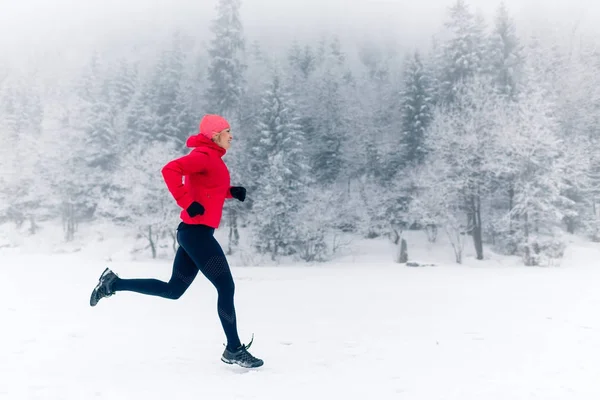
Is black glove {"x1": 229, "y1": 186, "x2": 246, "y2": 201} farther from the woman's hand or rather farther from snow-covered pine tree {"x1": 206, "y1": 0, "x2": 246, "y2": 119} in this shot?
snow-covered pine tree {"x1": 206, "y1": 0, "x2": 246, "y2": 119}

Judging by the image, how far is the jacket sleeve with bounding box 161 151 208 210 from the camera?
337cm

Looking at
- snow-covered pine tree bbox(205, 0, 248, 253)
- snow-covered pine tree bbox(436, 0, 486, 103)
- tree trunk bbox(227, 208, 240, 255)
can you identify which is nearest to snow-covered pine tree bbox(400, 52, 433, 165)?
snow-covered pine tree bbox(436, 0, 486, 103)

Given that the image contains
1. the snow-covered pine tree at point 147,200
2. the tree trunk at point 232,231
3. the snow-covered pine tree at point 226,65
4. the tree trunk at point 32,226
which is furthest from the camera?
the snow-covered pine tree at point 226,65

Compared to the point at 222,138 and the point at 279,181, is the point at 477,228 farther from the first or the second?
the point at 222,138

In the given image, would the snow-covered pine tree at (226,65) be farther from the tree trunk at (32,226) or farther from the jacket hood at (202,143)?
the jacket hood at (202,143)

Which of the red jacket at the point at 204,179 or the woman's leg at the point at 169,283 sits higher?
the red jacket at the point at 204,179

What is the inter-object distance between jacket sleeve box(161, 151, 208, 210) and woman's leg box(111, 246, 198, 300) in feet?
1.79

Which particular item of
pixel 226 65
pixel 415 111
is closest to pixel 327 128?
pixel 415 111

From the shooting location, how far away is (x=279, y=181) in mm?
33812

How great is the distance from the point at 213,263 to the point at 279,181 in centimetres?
3031

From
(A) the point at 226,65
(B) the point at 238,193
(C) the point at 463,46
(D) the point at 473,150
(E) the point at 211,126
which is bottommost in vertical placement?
(B) the point at 238,193

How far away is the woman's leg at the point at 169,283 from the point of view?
3730mm

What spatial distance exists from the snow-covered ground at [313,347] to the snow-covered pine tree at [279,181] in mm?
24909

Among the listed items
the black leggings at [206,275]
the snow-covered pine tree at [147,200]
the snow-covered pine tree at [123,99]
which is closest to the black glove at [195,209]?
the black leggings at [206,275]
